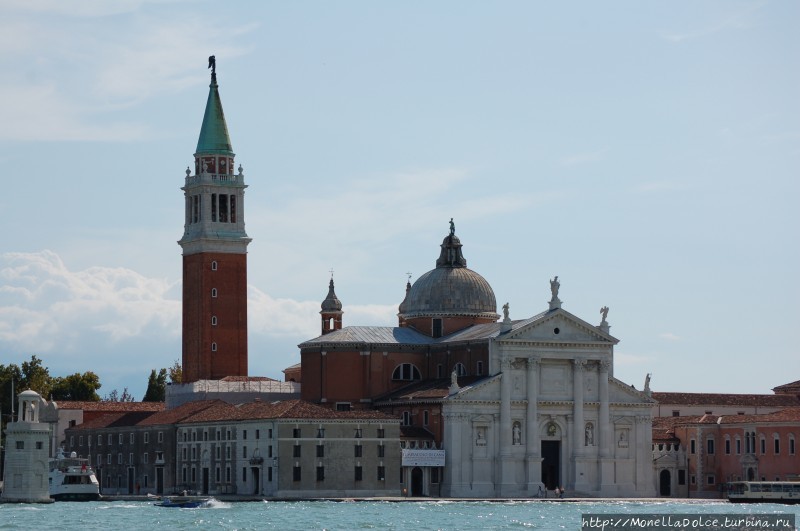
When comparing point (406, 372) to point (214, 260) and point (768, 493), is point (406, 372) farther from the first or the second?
point (768, 493)

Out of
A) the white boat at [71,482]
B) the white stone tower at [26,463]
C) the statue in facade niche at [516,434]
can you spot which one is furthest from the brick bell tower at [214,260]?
the white stone tower at [26,463]

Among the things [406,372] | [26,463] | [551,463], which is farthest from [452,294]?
[26,463]

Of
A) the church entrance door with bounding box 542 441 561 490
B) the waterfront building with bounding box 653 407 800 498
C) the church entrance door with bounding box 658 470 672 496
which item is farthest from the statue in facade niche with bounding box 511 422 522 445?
the church entrance door with bounding box 658 470 672 496

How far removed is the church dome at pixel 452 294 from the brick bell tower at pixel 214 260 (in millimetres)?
10365

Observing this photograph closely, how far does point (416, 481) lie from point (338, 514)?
59.9ft

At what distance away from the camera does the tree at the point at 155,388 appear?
5965 inches

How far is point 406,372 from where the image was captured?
117000 mm

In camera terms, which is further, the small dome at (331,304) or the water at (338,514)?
the small dome at (331,304)

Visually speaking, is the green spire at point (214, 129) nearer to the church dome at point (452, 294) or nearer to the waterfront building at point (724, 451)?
the church dome at point (452, 294)

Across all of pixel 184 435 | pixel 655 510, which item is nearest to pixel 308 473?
pixel 184 435

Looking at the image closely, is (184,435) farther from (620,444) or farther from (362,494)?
(620,444)

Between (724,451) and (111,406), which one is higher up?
(111,406)

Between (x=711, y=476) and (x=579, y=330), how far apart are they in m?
11.7

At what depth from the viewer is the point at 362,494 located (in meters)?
104
